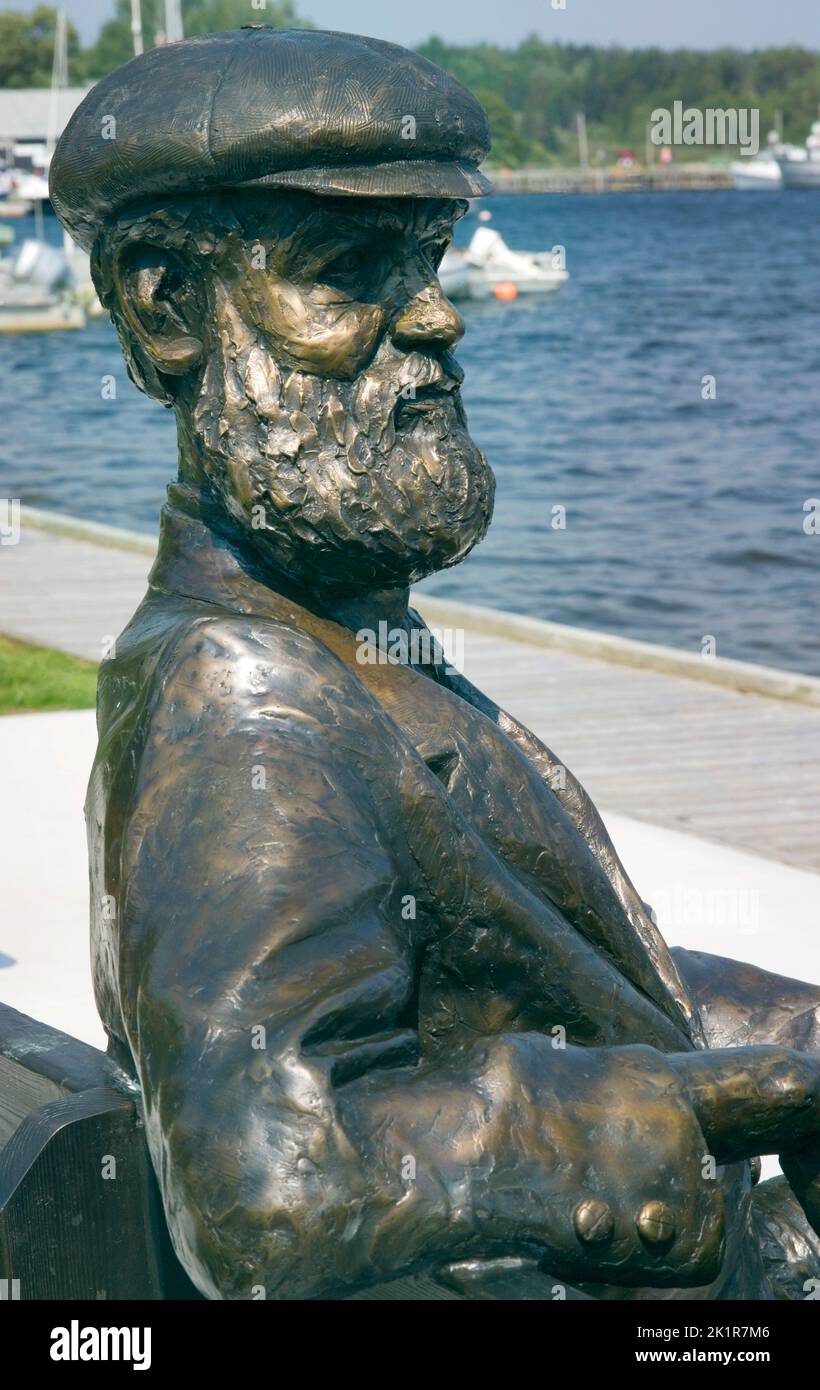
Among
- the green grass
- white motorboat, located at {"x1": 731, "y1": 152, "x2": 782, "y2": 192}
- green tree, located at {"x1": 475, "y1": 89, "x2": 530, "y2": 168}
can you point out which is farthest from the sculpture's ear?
white motorboat, located at {"x1": 731, "y1": 152, "x2": 782, "y2": 192}

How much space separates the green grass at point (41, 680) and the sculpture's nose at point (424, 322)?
263 inches

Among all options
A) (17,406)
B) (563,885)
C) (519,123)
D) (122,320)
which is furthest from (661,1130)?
(519,123)

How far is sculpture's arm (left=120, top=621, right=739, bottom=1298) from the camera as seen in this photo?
6.21 feet

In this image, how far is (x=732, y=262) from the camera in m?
60.4

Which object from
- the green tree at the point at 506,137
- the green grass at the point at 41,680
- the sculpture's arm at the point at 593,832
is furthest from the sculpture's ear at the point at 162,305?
the green tree at the point at 506,137

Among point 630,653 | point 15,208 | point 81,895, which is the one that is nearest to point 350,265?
point 81,895

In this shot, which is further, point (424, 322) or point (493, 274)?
point (493, 274)

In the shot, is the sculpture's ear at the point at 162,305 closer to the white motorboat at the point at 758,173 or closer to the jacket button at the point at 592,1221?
the jacket button at the point at 592,1221

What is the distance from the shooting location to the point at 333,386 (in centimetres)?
228

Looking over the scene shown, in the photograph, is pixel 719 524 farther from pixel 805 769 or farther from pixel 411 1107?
pixel 411 1107

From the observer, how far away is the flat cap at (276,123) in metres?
2.18

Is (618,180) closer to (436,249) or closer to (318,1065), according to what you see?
(436,249)

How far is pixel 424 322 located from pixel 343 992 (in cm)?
79
